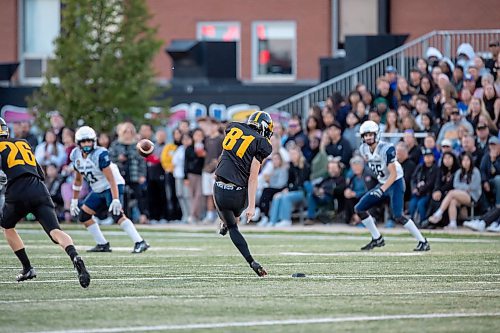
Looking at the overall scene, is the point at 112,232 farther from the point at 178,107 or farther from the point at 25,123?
the point at 178,107

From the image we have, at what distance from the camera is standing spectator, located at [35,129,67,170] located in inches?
1001

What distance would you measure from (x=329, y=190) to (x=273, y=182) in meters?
1.31

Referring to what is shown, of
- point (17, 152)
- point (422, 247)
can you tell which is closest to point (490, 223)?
point (422, 247)

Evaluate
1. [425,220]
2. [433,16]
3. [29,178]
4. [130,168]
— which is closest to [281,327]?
[29,178]

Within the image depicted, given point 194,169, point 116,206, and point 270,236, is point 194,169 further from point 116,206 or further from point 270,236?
point 116,206

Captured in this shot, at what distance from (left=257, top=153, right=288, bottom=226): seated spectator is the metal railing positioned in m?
2.68

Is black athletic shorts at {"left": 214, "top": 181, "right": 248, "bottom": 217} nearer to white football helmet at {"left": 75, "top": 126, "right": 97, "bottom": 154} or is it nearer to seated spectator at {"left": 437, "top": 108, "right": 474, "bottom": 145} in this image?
white football helmet at {"left": 75, "top": 126, "right": 97, "bottom": 154}

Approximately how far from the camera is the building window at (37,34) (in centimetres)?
3491

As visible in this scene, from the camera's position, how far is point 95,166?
16672 mm

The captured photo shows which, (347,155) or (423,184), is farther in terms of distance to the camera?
(347,155)

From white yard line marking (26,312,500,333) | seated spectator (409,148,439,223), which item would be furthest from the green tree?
white yard line marking (26,312,500,333)

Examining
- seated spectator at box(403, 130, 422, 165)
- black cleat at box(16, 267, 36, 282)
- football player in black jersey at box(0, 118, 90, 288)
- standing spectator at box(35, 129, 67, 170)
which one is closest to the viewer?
football player in black jersey at box(0, 118, 90, 288)

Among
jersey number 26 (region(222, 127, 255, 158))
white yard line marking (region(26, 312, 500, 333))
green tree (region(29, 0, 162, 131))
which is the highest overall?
green tree (region(29, 0, 162, 131))

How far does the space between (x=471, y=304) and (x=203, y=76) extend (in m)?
19.3
